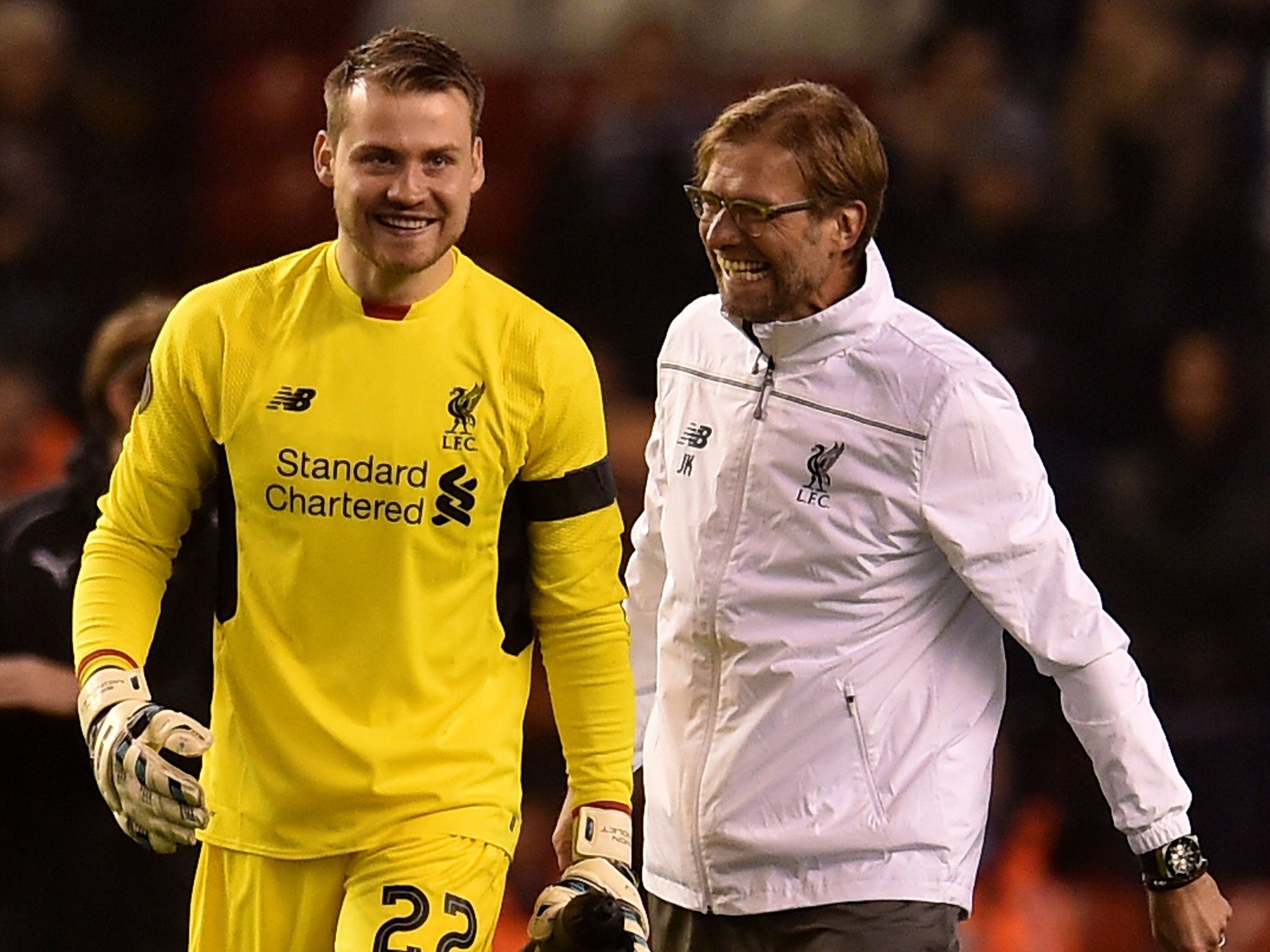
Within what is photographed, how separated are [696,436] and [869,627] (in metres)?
0.36

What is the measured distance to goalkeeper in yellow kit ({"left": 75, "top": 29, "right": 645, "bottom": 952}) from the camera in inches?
92.9

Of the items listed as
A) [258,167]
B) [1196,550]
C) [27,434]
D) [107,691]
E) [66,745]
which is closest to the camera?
[107,691]

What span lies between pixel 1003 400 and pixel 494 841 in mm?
879

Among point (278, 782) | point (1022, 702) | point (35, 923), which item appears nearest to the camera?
point (278, 782)

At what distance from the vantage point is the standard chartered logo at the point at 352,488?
2.36m

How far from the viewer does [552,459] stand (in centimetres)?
244

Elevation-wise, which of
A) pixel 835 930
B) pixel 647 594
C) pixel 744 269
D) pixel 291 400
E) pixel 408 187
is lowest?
pixel 835 930

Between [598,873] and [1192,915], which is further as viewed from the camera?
[1192,915]

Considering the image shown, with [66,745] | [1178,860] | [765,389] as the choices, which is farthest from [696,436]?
[66,745]

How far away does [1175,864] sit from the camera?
8.84 feet

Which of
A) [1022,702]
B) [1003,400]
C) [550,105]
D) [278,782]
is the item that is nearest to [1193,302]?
[1022,702]

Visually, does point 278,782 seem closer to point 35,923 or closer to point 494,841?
point 494,841

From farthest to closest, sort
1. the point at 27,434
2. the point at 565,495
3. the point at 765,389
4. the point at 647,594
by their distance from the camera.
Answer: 1. the point at 27,434
2. the point at 647,594
3. the point at 765,389
4. the point at 565,495

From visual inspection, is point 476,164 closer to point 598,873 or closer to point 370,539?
point 370,539
